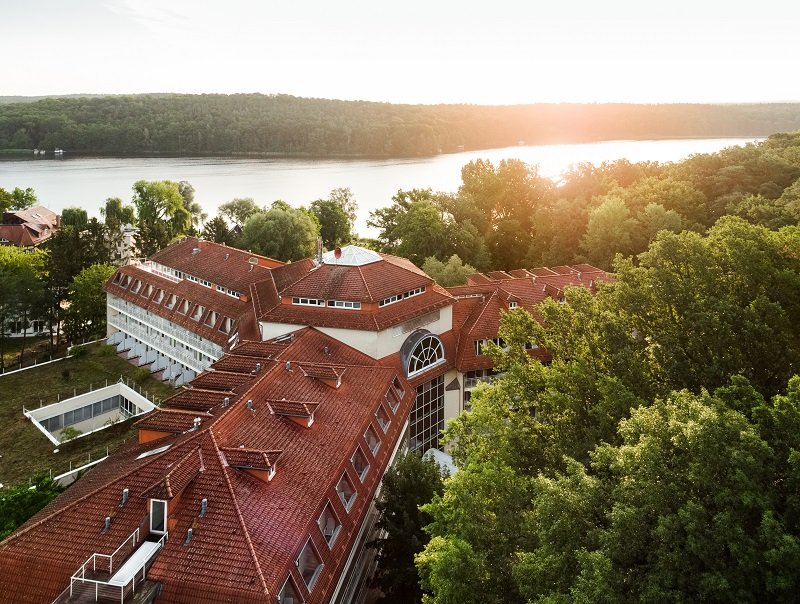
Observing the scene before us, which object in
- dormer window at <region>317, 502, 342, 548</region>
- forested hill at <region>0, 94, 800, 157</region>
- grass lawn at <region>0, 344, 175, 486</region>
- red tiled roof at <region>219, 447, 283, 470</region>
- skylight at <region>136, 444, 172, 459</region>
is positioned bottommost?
grass lawn at <region>0, 344, 175, 486</region>

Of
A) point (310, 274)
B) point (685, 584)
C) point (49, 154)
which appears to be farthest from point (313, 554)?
point (49, 154)

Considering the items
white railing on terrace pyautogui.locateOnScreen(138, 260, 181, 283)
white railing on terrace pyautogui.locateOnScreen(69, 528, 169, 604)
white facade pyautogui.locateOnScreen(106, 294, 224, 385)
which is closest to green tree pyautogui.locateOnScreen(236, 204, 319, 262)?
white railing on terrace pyautogui.locateOnScreen(138, 260, 181, 283)

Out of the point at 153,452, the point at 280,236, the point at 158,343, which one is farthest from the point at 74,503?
the point at 280,236

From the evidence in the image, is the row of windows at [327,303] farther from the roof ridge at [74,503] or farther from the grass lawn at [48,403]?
the roof ridge at [74,503]

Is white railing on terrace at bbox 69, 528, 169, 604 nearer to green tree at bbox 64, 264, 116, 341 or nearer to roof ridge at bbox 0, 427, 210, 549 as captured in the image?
roof ridge at bbox 0, 427, 210, 549

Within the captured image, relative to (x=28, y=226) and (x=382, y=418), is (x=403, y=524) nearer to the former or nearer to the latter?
(x=382, y=418)
